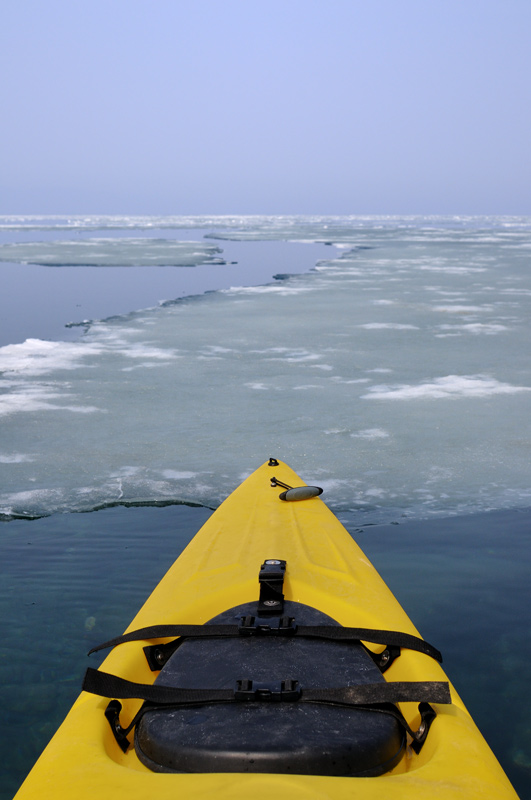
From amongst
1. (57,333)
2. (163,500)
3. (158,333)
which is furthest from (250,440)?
(57,333)

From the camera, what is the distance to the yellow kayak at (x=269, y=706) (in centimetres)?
140

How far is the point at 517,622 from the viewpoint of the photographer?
272cm

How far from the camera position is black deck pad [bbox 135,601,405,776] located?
4.83 feet

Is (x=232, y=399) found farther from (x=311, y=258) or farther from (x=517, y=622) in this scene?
(x=311, y=258)

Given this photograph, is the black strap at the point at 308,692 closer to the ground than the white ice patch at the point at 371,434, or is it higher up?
higher up

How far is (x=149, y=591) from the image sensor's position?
2.95 m

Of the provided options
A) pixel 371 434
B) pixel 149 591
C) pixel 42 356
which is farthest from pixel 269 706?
pixel 42 356

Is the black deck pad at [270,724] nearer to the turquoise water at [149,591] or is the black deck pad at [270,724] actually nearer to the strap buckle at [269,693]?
the strap buckle at [269,693]

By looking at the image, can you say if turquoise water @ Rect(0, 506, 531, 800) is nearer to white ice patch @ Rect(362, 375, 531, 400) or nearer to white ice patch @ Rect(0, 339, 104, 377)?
white ice patch @ Rect(362, 375, 531, 400)

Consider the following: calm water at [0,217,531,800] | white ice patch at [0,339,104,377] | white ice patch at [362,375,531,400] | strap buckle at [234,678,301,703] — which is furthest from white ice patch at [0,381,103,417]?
strap buckle at [234,678,301,703]

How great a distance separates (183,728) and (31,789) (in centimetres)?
→ 35

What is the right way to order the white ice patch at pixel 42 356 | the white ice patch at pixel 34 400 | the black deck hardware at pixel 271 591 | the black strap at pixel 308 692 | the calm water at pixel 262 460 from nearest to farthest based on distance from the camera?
Result: the black strap at pixel 308 692 < the black deck hardware at pixel 271 591 < the calm water at pixel 262 460 < the white ice patch at pixel 34 400 < the white ice patch at pixel 42 356

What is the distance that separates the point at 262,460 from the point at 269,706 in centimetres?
264

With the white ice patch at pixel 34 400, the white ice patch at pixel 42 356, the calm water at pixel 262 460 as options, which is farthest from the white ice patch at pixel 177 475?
the white ice patch at pixel 42 356
